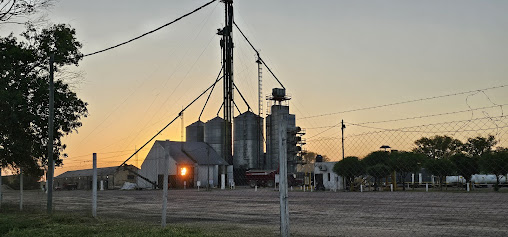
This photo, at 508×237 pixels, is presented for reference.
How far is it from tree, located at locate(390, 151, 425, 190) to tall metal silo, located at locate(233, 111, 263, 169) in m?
36.0

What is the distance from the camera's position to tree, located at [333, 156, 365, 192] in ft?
181

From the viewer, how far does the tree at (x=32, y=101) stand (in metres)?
24.0

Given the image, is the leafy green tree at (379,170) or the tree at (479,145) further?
the tree at (479,145)

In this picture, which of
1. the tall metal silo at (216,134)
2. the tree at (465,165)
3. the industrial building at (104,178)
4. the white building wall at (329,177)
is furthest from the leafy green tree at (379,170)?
the industrial building at (104,178)

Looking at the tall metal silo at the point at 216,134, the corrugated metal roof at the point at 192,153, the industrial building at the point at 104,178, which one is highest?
the tall metal silo at the point at 216,134

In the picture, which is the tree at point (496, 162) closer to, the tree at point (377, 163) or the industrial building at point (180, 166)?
the tree at point (377, 163)

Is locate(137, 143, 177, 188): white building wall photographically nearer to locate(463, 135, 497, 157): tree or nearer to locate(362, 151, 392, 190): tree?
locate(362, 151, 392, 190): tree

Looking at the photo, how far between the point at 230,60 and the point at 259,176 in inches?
824

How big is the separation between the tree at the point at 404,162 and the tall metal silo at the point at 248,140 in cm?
3603

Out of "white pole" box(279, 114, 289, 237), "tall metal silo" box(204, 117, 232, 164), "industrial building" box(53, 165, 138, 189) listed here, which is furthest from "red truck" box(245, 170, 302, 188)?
"white pole" box(279, 114, 289, 237)

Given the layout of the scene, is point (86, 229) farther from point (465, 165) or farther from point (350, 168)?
point (465, 165)

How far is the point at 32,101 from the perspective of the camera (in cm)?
2502

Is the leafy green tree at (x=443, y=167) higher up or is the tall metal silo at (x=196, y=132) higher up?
the tall metal silo at (x=196, y=132)

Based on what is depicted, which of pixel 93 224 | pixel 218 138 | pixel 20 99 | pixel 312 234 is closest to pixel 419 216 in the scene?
pixel 312 234
